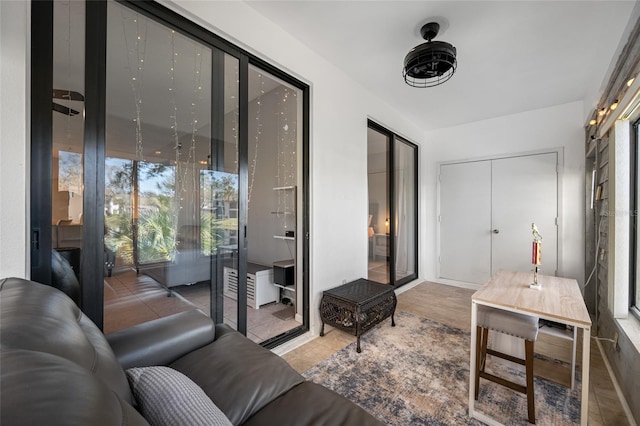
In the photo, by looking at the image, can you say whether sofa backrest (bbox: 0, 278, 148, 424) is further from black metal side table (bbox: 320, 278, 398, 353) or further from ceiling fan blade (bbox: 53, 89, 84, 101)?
black metal side table (bbox: 320, 278, 398, 353)

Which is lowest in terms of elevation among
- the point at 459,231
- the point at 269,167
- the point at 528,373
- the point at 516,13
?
the point at 528,373

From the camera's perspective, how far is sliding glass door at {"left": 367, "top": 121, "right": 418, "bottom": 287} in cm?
377

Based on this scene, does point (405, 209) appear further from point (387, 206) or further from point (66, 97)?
point (66, 97)

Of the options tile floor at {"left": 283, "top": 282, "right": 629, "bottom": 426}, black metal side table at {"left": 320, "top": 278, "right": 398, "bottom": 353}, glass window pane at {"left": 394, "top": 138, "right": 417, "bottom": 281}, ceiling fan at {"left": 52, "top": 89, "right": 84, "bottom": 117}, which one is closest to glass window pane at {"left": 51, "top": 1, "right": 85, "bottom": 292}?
ceiling fan at {"left": 52, "top": 89, "right": 84, "bottom": 117}

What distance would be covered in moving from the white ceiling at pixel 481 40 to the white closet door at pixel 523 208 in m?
0.94

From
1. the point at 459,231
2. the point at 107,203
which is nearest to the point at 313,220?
the point at 107,203

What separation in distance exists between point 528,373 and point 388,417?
875 mm

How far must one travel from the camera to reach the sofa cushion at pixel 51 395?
1.08ft

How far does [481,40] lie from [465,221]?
9.44 feet

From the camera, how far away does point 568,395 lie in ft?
5.81

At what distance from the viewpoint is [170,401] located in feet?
2.55

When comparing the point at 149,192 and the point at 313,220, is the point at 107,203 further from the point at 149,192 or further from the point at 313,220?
the point at 313,220

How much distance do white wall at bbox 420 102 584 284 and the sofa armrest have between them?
415 cm

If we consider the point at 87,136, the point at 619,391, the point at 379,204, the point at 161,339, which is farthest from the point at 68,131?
the point at 619,391
